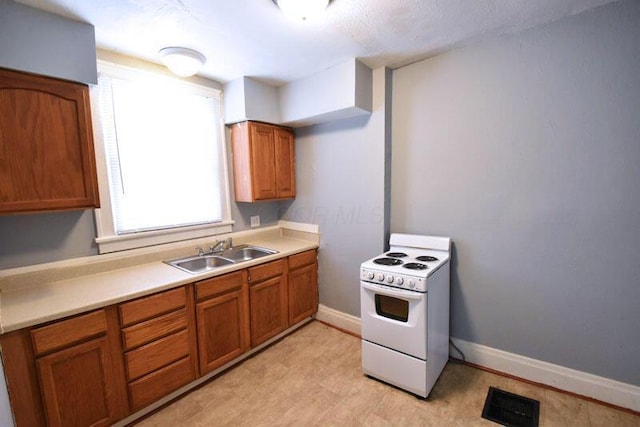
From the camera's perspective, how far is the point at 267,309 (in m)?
2.53

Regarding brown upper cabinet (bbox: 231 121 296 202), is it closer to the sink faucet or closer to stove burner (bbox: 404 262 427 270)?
the sink faucet

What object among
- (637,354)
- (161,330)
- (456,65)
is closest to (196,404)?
(161,330)

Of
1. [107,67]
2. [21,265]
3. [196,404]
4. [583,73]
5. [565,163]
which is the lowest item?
[196,404]

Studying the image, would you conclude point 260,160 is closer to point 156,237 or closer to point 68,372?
point 156,237

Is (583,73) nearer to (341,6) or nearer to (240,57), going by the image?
(341,6)

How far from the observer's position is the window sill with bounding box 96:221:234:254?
209 centimetres

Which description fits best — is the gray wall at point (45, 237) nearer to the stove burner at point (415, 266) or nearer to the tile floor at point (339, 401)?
the tile floor at point (339, 401)

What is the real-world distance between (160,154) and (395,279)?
2.16 metres

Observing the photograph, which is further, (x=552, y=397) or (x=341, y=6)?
(x=552, y=397)

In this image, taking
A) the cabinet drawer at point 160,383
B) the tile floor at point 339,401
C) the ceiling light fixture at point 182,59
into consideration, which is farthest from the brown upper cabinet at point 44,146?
the tile floor at point 339,401

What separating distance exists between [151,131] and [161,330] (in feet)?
5.13

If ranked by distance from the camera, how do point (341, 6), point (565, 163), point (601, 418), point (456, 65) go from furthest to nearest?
point (456, 65) → point (565, 163) → point (601, 418) → point (341, 6)

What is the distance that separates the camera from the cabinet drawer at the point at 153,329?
1.71 metres

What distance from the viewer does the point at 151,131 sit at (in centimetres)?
231
